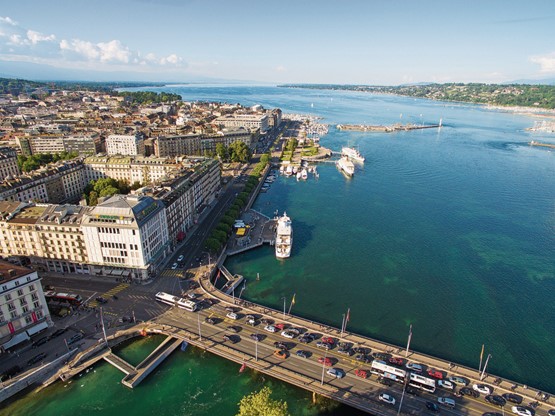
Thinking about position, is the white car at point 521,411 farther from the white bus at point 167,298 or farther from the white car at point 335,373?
the white bus at point 167,298

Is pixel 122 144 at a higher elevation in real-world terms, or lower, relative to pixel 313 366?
higher

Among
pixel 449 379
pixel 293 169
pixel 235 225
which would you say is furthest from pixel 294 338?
pixel 293 169

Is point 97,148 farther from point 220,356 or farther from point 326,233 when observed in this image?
point 220,356

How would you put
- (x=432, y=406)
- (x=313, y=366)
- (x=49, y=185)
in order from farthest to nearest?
(x=49, y=185) → (x=313, y=366) → (x=432, y=406)

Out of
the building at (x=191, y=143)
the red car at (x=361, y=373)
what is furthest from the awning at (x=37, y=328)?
the building at (x=191, y=143)

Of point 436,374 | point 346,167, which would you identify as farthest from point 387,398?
point 346,167

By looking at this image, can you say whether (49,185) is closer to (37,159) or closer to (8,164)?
(8,164)
